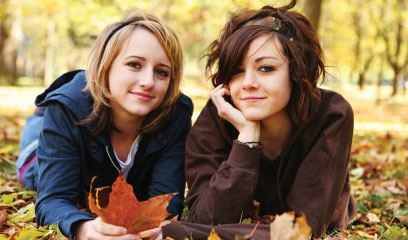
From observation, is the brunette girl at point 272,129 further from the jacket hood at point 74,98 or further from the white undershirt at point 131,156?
the jacket hood at point 74,98

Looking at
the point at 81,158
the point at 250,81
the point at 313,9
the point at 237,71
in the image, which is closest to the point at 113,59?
the point at 81,158

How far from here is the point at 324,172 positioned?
2.09 metres

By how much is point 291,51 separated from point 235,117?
0.48m

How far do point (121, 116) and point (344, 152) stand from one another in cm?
144

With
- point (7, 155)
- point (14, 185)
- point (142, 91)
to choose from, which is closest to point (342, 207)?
point (142, 91)

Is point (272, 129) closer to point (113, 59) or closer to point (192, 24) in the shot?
point (113, 59)

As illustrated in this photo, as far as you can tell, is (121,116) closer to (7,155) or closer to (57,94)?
(57,94)

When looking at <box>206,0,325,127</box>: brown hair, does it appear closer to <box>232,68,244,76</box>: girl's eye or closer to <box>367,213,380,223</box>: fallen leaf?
<box>232,68,244,76</box>: girl's eye

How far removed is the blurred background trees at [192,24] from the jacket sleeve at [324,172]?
372cm

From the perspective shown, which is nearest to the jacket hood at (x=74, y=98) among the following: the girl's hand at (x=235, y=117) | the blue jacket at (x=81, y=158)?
the blue jacket at (x=81, y=158)

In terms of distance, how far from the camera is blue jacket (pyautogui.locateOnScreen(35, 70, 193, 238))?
88.4 inches

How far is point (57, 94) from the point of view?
2.44 m

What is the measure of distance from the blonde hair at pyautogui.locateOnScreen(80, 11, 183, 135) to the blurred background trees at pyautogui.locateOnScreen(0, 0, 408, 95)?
351cm

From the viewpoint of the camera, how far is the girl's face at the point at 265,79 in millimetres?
2068
